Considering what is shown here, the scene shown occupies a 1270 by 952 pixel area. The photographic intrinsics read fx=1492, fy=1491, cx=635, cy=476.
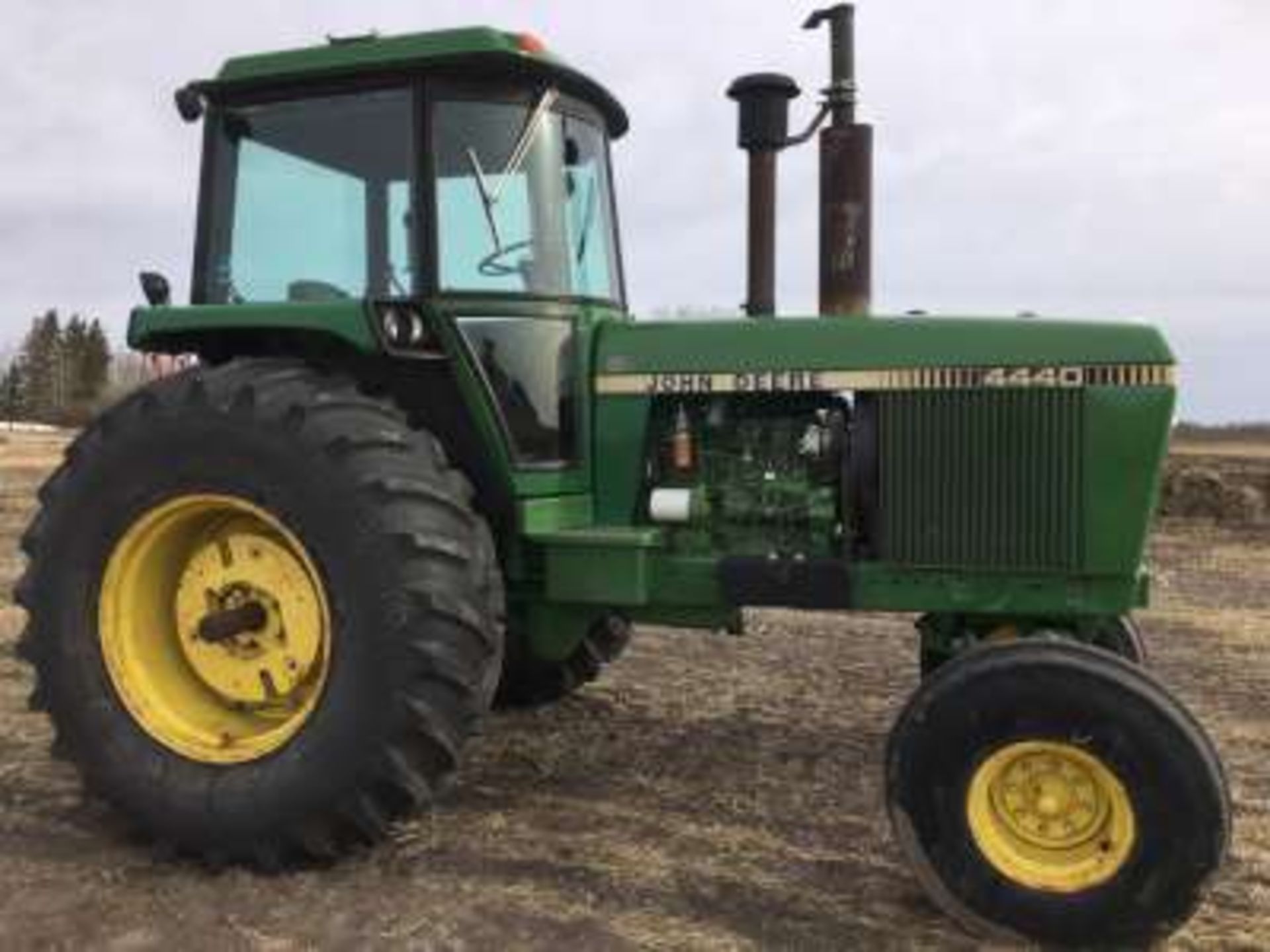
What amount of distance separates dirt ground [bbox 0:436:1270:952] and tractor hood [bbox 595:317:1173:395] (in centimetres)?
146

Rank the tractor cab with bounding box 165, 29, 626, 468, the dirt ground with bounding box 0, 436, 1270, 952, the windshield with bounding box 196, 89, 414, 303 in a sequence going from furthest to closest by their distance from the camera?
the windshield with bounding box 196, 89, 414, 303 → the tractor cab with bounding box 165, 29, 626, 468 → the dirt ground with bounding box 0, 436, 1270, 952

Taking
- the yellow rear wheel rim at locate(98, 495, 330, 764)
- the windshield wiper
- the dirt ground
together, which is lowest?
the dirt ground

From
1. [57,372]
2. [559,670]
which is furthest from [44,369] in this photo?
[559,670]

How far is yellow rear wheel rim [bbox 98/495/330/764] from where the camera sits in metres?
4.69

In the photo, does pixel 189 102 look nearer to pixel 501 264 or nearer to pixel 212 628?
pixel 501 264

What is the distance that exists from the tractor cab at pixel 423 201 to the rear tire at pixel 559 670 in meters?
1.39

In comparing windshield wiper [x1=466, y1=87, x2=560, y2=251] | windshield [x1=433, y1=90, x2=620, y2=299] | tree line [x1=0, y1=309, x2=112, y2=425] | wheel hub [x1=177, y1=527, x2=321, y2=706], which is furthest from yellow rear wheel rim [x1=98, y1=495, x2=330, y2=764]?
tree line [x1=0, y1=309, x2=112, y2=425]

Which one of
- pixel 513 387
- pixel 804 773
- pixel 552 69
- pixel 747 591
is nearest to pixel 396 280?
pixel 513 387

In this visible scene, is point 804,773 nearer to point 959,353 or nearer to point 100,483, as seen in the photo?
point 959,353

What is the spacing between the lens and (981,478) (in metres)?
4.65

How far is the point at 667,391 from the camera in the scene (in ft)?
16.4

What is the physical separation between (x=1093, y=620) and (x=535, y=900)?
201 centimetres

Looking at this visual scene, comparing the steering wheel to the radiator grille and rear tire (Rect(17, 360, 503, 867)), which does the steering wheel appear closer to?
rear tire (Rect(17, 360, 503, 867))

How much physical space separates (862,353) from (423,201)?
1.50 metres
